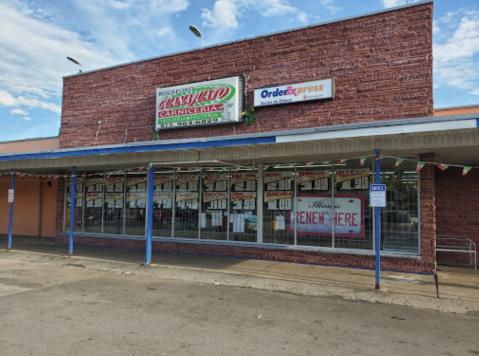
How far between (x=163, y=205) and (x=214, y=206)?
225 centimetres

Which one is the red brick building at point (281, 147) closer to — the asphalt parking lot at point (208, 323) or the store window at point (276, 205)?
the store window at point (276, 205)

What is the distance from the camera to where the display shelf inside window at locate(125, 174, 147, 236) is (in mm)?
14227

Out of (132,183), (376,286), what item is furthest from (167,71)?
(376,286)

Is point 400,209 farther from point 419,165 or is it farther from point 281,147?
point 281,147

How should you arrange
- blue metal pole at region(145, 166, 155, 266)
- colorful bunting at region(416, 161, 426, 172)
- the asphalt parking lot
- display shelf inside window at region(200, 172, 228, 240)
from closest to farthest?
the asphalt parking lot
colorful bunting at region(416, 161, 426, 172)
blue metal pole at region(145, 166, 155, 266)
display shelf inside window at region(200, 172, 228, 240)

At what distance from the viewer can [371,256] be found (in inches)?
401

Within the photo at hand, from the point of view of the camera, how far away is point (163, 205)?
13.9 m

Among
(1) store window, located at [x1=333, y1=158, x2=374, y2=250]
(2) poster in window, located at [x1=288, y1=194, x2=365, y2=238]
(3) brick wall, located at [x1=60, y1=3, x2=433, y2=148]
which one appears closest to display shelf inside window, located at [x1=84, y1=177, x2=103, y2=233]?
(3) brick wall, located at [x1=60, y1=3, x2=433, y2=148]

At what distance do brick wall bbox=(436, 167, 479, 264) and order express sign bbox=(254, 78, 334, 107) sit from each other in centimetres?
487

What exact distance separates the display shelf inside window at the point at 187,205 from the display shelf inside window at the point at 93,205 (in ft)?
12.9

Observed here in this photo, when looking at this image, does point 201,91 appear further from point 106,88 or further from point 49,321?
point 49,321

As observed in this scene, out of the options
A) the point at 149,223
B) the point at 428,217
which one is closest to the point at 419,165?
the point at 428,217

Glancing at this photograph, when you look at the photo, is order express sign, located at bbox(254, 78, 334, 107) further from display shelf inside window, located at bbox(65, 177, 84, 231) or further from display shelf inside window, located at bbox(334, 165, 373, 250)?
display shelf inside window, located at bbox(65, 177, 84, 231)

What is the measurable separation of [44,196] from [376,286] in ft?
54.6
